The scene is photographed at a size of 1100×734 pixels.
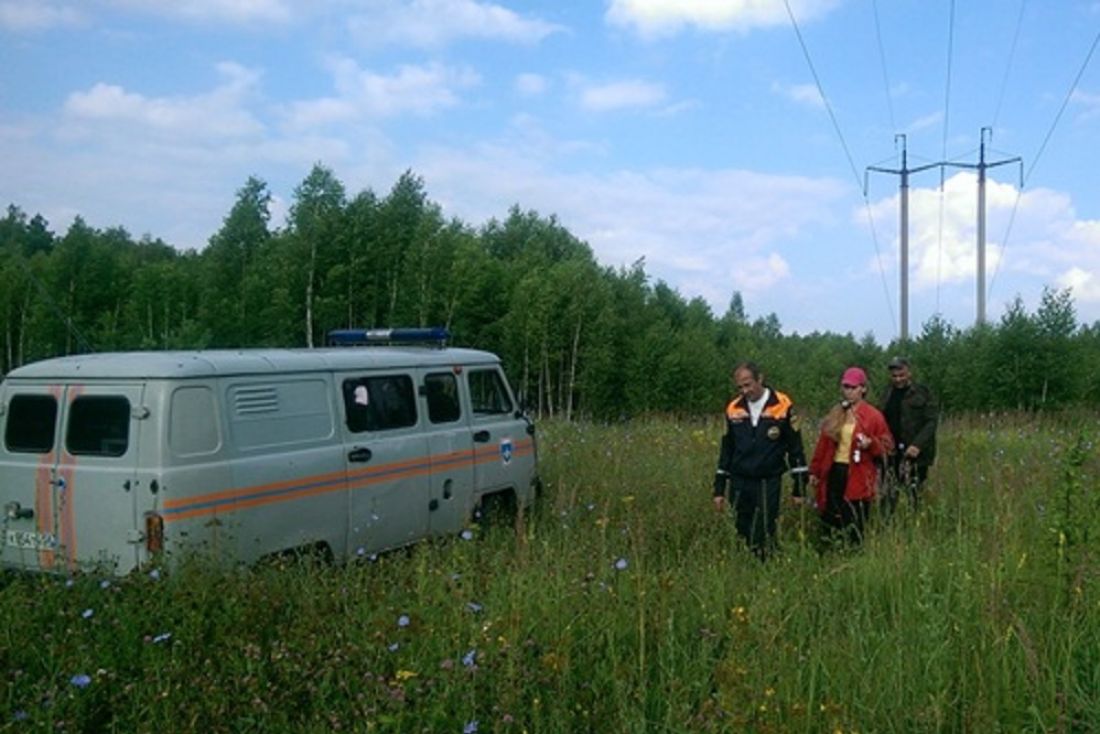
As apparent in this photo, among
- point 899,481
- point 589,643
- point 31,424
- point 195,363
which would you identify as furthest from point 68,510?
point 899,481

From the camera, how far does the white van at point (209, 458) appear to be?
6.50 metres

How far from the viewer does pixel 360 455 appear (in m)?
7.92

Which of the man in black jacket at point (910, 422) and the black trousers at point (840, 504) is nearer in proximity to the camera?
the black trousers at point (840, 504)

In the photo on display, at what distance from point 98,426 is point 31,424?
70cm

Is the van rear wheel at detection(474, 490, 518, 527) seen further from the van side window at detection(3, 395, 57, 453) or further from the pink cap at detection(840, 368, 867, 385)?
the van side window at detection(3, 395, 57, 453)

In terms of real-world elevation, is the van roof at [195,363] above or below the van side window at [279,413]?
above

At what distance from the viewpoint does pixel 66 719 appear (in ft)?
13.0

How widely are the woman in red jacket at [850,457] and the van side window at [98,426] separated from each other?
519cm

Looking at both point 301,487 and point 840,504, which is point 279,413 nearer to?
point 301,487

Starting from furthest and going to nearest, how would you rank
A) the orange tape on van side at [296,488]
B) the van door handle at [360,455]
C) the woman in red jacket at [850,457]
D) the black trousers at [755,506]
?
the woman in red jacket at [850,457]
the van door handle at [360,455]
the black trousers at [755,506]
the orange tape on van side at [296,488]

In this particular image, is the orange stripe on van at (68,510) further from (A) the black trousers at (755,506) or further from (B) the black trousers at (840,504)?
(B) the black trousers at (840,504)

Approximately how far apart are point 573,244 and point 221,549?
64.2m

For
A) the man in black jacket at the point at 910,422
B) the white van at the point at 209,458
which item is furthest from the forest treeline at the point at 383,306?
the white van at the point at 209,458

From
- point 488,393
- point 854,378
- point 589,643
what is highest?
point 854,378
